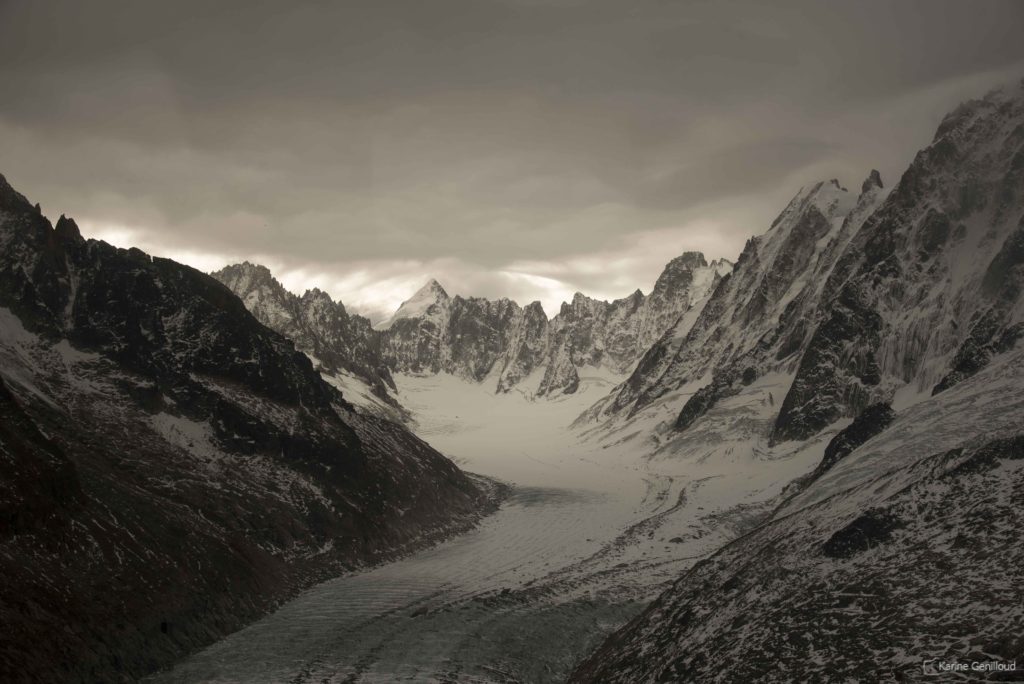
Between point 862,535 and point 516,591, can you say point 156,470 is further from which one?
point 862,535

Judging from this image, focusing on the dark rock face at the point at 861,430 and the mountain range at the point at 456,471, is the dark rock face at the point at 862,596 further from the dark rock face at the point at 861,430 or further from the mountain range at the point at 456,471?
the dark rock face at the point at 861,430

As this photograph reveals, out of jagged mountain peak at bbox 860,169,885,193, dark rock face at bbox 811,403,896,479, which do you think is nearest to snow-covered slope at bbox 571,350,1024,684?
dark rock face at bbox 811,403,896,479

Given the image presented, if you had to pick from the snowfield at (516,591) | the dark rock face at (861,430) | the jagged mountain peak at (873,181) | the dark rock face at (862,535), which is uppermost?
the jagged mountain peak at (873,181)

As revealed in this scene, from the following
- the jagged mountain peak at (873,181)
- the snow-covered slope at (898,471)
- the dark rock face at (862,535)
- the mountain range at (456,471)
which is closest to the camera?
the snow-covered slope at (898,471)

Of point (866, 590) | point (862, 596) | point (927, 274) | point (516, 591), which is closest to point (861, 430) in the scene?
point (516, 591)

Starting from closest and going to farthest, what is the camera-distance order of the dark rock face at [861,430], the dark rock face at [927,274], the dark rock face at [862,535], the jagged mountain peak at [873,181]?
the dark rock face at [862,535]
the dark rock face at [861,430]
the dark rock face at [927,274]
the jagged mountain peak at [873,181]

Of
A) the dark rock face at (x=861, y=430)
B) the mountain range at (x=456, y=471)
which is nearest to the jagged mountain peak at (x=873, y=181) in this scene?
the mountain range at (x=456, y=471)

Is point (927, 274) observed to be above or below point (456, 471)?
above

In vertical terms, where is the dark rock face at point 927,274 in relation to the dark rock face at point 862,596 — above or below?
above

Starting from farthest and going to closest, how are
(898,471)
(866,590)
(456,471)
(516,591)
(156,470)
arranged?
(456,471) < (156,470) < (516,591) < (898,471) < (866,590)

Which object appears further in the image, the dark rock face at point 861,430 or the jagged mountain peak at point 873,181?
the jagged mountain peak at point 873,181

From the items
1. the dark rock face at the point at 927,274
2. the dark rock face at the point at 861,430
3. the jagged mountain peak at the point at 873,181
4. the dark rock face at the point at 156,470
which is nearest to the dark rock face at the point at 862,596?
the dark rock face at the point at 156,470
